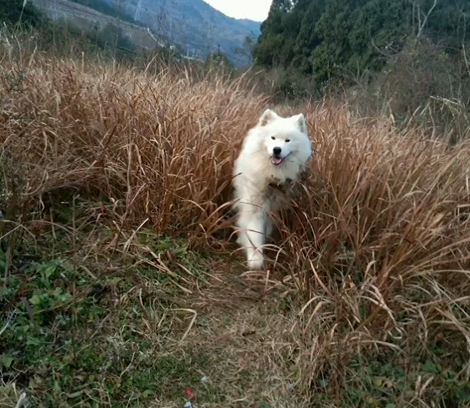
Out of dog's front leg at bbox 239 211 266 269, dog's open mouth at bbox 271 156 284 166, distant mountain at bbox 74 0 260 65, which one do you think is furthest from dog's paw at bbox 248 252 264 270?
distant mountain at bbox 74 0 260 65

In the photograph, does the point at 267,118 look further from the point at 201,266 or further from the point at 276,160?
the point at 201,266

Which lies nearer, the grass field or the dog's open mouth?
the grass field

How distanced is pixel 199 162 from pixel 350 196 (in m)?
1.06

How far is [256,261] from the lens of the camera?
300 centimetres

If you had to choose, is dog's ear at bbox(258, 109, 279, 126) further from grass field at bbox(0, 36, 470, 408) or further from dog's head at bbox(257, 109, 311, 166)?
grass field at bbox(0, 36, 470, 408)

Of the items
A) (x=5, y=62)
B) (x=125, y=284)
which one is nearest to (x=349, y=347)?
(x=125, y=284)

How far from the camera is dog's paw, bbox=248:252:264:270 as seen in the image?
300 centimetres

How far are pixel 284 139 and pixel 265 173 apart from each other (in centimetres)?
25

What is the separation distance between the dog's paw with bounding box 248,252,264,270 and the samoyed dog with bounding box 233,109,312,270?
0.02 meters

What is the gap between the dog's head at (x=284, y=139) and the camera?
3.04 meters

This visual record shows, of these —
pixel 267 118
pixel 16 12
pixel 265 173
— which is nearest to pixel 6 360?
pixel 265 173

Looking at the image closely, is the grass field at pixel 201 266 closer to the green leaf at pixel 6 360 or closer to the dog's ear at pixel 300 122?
the green leaf at pixel 6 360

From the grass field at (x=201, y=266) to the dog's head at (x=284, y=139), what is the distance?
163 mm

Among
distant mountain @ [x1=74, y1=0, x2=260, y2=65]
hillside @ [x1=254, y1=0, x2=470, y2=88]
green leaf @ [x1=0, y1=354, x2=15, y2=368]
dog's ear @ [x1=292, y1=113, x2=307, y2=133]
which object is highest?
hillside @ [x1=254, y1=0, x2=470, y2=88]
